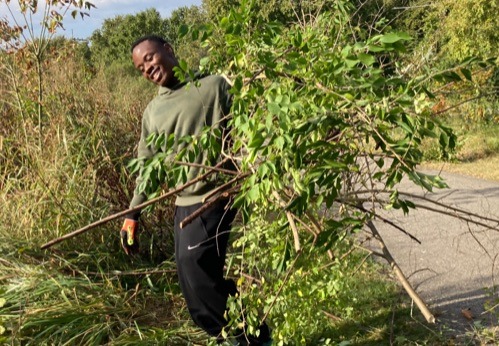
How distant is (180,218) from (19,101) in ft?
9.59

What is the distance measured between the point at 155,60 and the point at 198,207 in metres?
Result: 1.00

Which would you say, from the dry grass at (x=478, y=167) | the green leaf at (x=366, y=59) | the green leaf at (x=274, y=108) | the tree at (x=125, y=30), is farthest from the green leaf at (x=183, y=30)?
the tree at (x=125, y=30)

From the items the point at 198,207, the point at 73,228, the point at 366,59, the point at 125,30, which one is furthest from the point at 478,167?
the point at 125,30

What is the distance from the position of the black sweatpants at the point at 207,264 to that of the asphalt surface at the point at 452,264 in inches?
44.3

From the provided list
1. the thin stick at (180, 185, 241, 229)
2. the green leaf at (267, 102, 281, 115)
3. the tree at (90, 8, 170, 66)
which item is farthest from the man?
the tree at (90, 8, 170, 66)

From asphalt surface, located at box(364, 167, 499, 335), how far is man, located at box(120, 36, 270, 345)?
115 cm

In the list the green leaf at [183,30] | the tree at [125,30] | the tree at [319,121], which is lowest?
the tree at [319,121]

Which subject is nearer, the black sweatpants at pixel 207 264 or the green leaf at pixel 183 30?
the green leaf at pixel 183 30

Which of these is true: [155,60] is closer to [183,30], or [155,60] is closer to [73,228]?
[183,30]

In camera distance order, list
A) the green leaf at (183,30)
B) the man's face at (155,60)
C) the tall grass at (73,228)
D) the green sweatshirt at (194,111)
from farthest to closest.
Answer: the tall grass at (73,228)
the man's face at (155,60)
the green sweatshirt at (194,111)
the green leaf at (183,30)

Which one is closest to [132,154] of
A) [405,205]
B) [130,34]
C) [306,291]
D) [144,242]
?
[144,242]

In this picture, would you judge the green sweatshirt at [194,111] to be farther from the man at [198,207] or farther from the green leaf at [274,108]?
the green leaf at [274,108]

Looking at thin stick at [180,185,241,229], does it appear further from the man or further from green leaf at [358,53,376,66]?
green leaf at [358,53,376,66]

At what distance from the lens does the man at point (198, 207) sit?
11.4 feet
